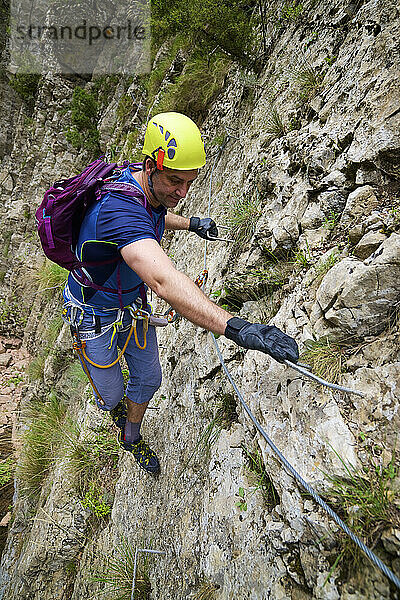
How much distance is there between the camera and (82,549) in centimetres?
440

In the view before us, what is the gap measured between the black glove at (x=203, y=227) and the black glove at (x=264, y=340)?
196 cm

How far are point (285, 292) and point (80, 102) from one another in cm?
1284

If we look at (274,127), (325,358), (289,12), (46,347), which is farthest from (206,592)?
(46,347)

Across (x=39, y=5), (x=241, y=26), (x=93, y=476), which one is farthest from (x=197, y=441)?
(x=39, y=5)

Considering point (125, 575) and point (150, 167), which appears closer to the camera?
point (150, 167)

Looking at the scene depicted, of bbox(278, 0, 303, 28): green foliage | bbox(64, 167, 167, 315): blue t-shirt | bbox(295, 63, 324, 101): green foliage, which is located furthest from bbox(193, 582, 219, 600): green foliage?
bbox(278, 0, 303, 28): green foliage

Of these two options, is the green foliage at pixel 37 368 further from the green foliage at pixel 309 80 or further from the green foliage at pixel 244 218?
the green foliage at pixel 309 80

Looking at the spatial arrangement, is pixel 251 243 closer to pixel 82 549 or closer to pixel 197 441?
pixel 197 441

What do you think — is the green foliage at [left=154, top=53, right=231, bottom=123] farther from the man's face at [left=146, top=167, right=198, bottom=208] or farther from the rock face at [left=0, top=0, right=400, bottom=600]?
the man's face at [left=146, top=167, right=198, bottom=208]

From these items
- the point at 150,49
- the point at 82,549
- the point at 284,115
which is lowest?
the point at 82,549

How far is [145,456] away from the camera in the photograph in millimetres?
3492

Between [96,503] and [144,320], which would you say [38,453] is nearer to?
[96,503]

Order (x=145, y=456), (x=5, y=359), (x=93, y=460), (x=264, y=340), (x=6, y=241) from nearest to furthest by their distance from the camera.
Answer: (x=264, y=340)
(x=145, y=456)
(x=93, y=460)
(x=5, y=359)
(x=6, y=241)

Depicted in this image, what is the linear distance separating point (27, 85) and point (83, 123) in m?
4.59
